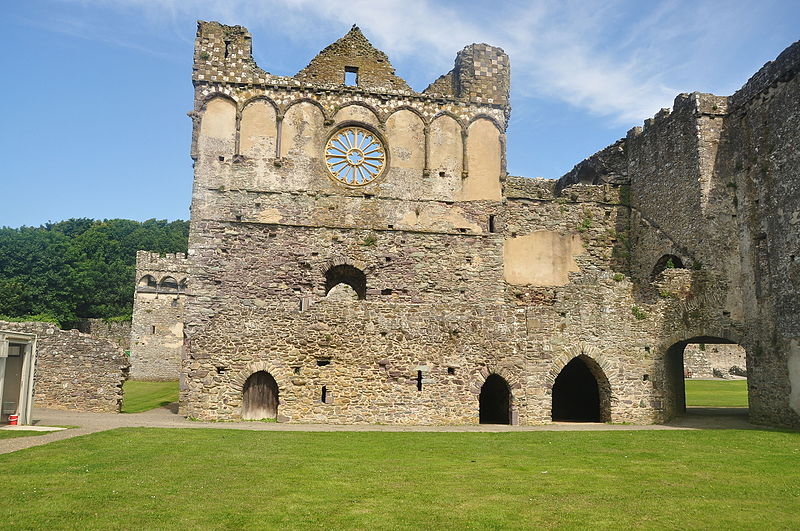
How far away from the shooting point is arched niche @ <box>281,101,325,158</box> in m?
21.1

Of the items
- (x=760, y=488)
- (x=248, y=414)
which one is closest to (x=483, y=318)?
(x=248, y=414)

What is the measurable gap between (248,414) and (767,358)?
14.5m

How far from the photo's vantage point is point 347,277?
2223 centimetres

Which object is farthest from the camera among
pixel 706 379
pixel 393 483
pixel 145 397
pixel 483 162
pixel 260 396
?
pixel 706 379

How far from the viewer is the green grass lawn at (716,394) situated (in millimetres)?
25266

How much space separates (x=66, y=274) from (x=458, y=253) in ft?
156

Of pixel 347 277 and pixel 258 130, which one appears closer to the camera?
pixel 258 130

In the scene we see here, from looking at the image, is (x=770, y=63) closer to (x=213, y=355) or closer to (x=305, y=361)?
(x=305, y=361)

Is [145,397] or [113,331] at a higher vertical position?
[113,331]

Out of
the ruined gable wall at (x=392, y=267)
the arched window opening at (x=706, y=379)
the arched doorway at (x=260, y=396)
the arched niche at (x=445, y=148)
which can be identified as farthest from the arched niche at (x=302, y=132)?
the arched window opening at (x=706, y=379)

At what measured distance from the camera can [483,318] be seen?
63.7 feet

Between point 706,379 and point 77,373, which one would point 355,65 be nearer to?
point 77,373

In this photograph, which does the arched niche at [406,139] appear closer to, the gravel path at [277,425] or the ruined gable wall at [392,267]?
the ruined gable wall at [392,267]

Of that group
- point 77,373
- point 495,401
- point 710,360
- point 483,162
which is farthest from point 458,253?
point 710,360
